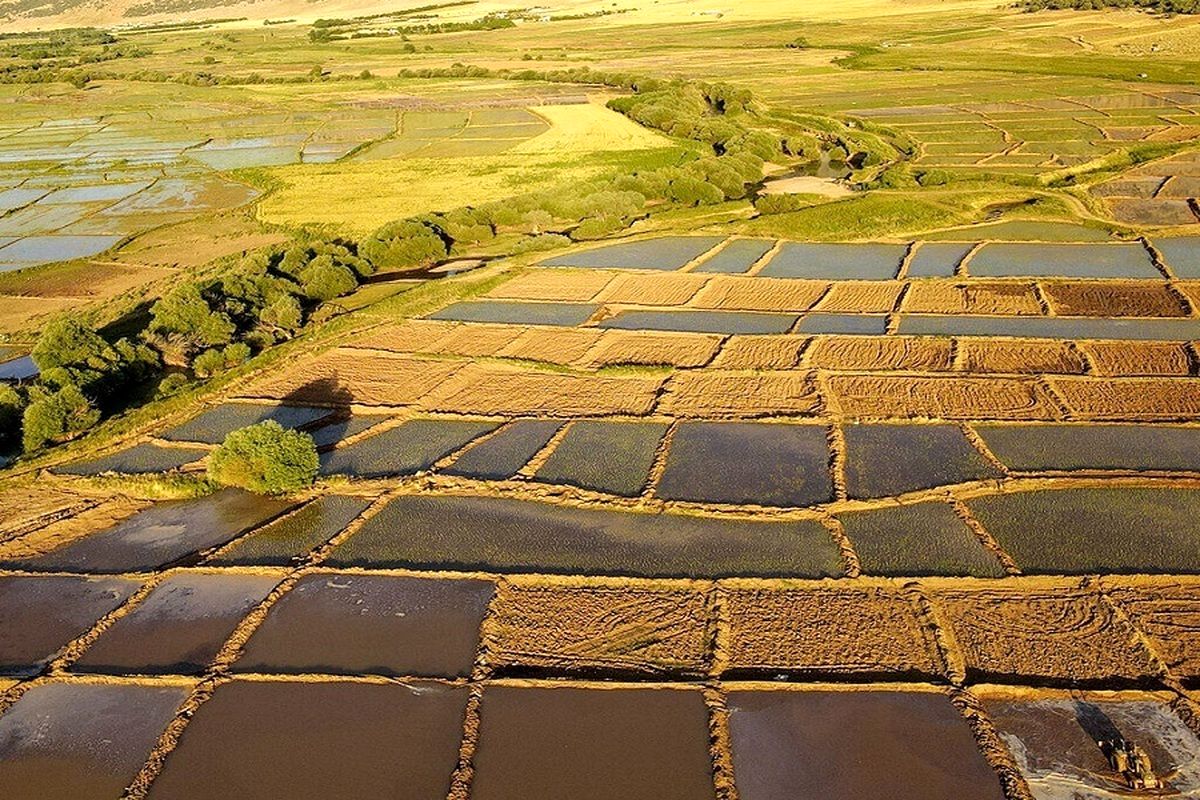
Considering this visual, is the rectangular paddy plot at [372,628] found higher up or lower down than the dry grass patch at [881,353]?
lower down

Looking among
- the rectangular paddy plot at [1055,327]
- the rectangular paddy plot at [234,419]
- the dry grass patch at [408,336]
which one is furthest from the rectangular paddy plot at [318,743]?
the rectangular paddy plot at [1055,327]

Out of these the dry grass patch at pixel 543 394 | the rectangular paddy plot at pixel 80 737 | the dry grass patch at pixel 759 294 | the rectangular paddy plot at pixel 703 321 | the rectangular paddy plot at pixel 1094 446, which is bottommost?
the rectangular paddy plot at pixel 80 737

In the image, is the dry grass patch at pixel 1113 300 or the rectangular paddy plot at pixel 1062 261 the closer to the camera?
the dry grass patch at pixel 1113 300

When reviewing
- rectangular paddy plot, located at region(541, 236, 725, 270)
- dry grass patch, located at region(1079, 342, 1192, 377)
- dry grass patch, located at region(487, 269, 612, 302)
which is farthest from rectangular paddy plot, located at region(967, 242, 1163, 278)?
dry grass patch, located at region(487, 269, 612, 302)

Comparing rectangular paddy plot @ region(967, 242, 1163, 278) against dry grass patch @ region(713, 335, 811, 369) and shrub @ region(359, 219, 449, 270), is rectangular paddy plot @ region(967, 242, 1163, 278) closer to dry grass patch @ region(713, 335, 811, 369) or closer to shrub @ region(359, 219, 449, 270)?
dry grass patch @ region(713, 335, 811, 369)

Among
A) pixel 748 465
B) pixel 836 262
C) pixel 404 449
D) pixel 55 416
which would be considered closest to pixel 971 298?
pixel 836 262

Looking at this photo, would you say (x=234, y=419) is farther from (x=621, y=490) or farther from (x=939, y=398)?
(x=939, y=398)

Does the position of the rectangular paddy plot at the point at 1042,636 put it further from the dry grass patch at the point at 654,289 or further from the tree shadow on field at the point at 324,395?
the dry grass patch at the point at 654,289
